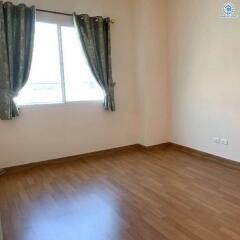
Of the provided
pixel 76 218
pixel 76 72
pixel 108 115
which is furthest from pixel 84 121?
pixel 76 218

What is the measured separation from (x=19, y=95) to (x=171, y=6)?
10.2 feet

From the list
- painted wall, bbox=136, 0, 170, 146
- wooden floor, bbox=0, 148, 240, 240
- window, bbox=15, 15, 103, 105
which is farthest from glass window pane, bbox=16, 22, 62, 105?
painted wall, bbox=136, 0, 170, 146

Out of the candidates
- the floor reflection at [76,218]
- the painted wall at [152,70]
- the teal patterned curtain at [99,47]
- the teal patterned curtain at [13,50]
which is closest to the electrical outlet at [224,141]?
the painted wall at [152,70]

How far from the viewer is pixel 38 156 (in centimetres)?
388

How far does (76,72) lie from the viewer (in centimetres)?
412

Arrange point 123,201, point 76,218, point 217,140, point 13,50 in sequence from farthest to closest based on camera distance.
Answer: point 217,140 → point 13,50 → point 123,201 → point 76,218

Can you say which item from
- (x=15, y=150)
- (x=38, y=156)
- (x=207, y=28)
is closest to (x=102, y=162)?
(x=38, y=156)

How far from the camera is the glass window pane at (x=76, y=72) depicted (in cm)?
400

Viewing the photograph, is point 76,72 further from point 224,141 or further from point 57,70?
point 224,141

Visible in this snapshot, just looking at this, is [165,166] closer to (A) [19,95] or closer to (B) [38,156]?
(B) [38,156]

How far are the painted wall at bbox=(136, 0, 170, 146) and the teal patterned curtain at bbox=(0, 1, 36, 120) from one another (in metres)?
1.90

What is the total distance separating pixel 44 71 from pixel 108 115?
134 centimetres

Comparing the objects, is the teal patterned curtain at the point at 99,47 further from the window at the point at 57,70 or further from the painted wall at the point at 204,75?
the painted wall at the point at 204,75

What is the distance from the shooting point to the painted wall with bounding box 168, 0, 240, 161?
356 cm
